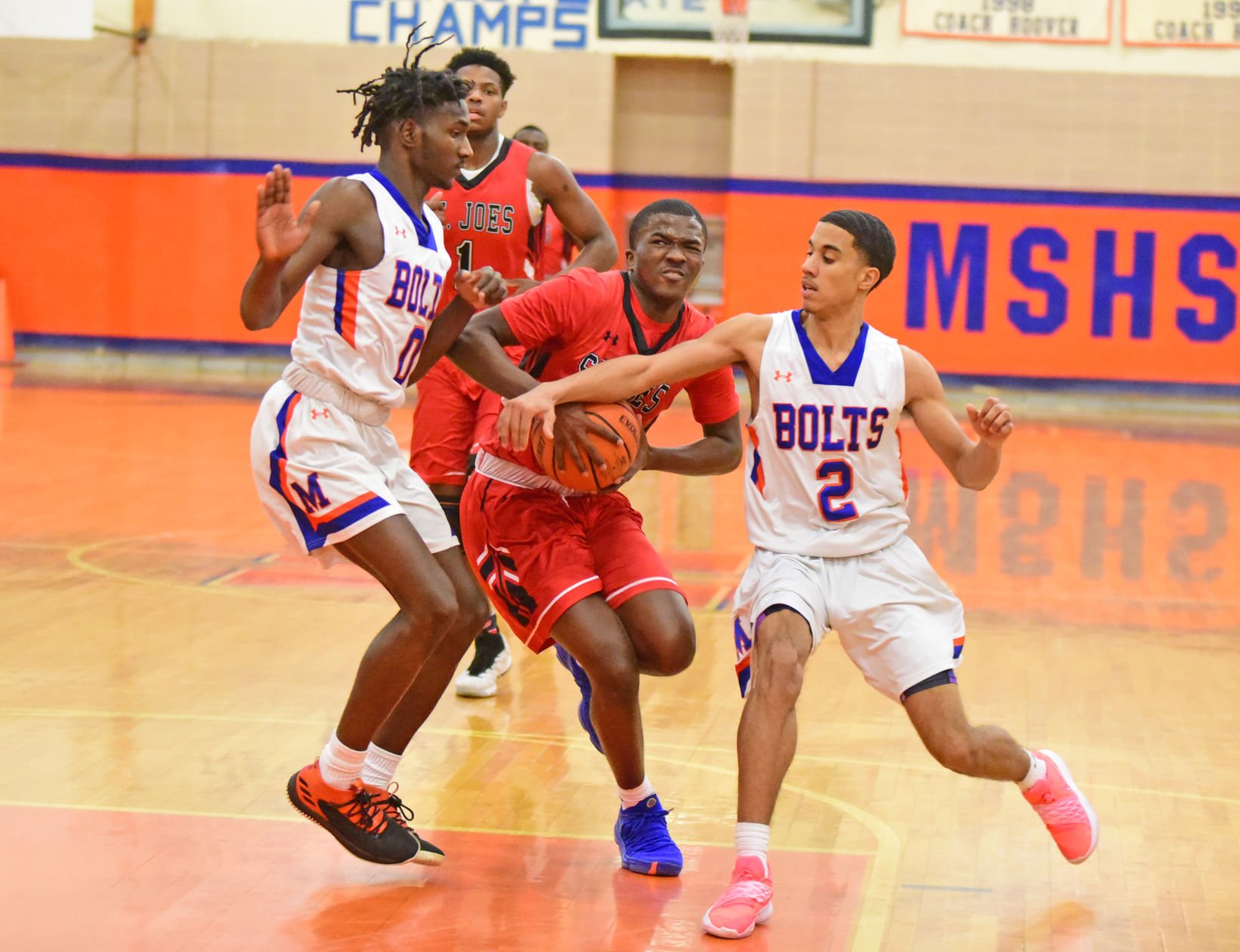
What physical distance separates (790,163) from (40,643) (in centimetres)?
1281

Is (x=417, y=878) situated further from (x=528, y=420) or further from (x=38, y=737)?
(x=38, y=737)

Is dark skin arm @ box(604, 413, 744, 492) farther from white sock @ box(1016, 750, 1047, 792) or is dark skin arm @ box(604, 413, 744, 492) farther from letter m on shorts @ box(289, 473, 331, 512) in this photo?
white sock @ box(1016, 750, 1047, 792)

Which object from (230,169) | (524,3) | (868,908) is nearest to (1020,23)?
(524,3)

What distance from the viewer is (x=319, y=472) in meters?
4.08

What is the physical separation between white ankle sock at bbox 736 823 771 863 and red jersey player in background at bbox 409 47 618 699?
2.21 meters

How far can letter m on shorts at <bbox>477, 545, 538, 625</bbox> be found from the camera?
4398 millimetres

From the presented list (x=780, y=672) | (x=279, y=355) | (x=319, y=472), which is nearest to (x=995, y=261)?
(x=279, y=355)

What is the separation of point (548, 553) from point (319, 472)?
685 mm

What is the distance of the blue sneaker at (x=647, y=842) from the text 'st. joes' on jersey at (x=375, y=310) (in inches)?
48.1

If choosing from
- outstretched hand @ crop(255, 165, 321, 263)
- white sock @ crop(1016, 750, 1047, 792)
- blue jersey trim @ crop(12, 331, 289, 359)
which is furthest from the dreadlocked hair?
blue jersey trim @ crop(12, 331, 289, 359)

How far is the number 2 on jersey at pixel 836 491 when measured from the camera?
13.8 ft

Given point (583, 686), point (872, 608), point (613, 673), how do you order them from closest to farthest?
point (872, 608) → point (613, 673) → point (583, 686)

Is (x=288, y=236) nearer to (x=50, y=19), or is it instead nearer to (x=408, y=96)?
(x=408, y=96)

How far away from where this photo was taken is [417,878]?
4043 millimetres
